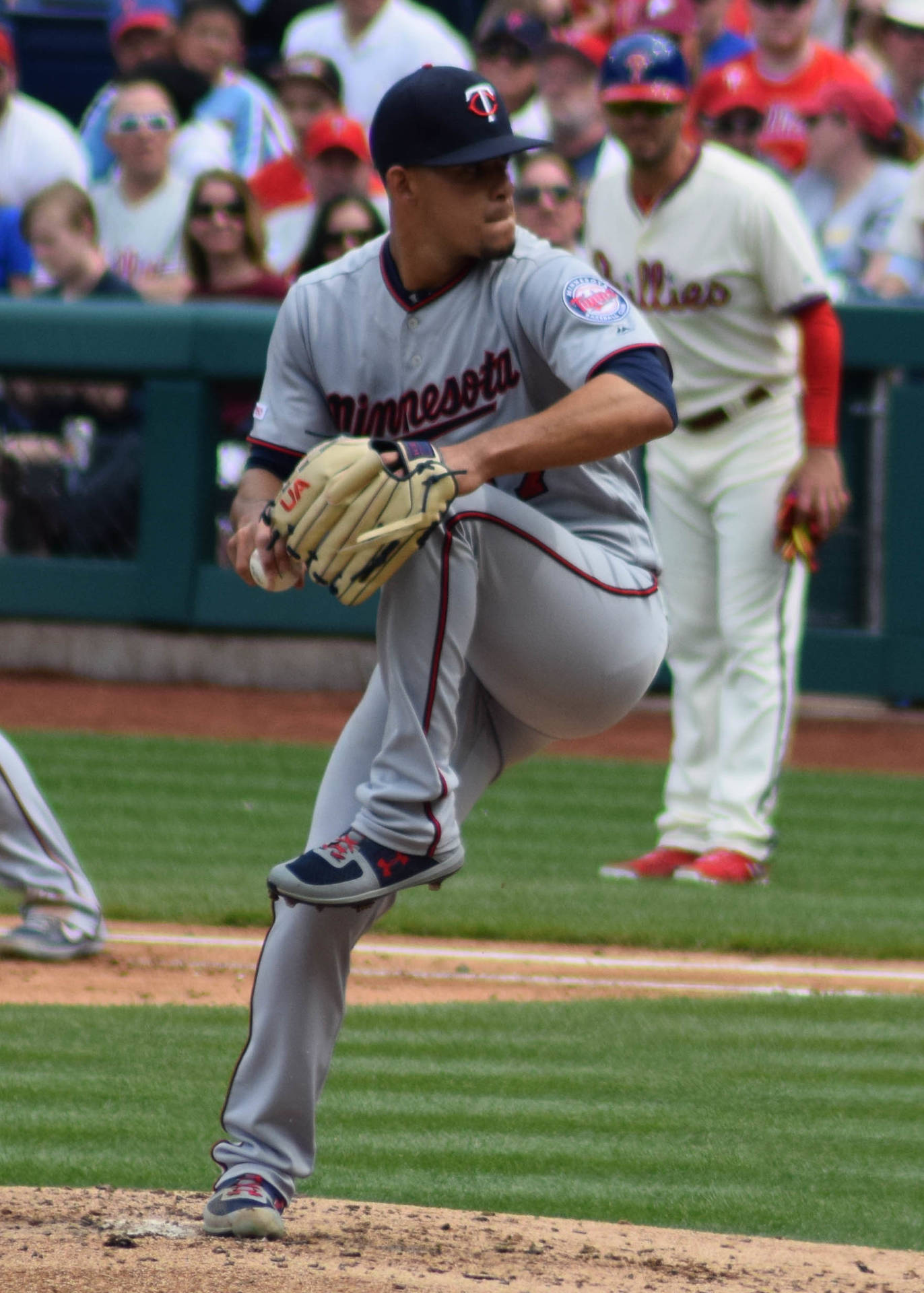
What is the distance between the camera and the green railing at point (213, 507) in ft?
31.0

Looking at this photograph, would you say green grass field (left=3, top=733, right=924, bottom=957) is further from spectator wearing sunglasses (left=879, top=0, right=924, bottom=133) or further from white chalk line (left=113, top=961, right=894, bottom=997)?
spectator wearing sunglasses (left=879, top=0, right=924, bottom=133)

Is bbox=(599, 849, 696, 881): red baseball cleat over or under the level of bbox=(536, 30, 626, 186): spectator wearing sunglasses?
under

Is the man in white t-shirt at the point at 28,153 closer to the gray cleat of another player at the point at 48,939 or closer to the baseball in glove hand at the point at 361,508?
the gray cleat of another player at the point at 48,939

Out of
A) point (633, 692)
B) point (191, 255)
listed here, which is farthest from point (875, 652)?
point (633, 692)

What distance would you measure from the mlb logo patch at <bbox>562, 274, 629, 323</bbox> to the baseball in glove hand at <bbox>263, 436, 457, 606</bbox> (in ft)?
1.11

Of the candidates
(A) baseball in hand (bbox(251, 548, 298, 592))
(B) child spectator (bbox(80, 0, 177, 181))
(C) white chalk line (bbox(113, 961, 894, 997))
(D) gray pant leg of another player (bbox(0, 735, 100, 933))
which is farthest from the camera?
(B) child spectator (bbox(80, 0, 177, 181))

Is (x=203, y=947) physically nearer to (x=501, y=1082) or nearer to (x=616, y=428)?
(x=501, y=1082)

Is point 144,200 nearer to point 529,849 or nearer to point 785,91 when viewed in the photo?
point 785,91

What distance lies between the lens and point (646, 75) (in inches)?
248

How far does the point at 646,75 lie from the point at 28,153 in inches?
205

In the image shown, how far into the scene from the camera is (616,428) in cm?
306

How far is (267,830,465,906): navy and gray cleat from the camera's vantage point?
3.05 meters

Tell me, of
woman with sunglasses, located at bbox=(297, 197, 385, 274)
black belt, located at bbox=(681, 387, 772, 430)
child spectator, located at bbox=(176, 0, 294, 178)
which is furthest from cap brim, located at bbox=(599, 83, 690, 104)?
child spectator, located at bbox=(176, 0, 294, 178)

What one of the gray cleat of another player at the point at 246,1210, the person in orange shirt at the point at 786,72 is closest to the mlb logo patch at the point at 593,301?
the gray cleat of another player at the point at 246,1210
